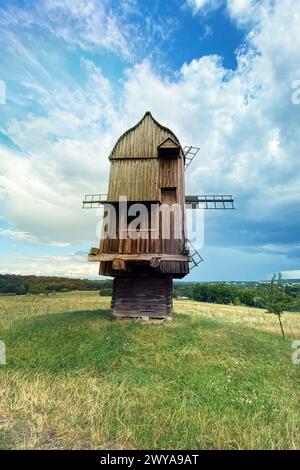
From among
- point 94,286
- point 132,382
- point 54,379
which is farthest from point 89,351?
point 94,286

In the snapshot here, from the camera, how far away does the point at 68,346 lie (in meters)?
12.5

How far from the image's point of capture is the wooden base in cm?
1742

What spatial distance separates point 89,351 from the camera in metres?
12.0

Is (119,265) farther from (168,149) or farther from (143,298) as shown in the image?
(168,149)

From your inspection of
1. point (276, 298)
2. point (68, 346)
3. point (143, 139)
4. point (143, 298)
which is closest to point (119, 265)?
point (143, 298)

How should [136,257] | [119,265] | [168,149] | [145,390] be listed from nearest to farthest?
[145,390], [119,265], [136,257], [168,149]

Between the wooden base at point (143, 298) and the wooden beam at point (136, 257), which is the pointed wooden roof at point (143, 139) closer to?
the wooden beam at point (136, 257)

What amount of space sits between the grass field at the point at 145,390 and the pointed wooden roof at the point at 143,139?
10539 mm

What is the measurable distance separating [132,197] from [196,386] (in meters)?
10.8

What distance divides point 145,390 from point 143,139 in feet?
47.7
